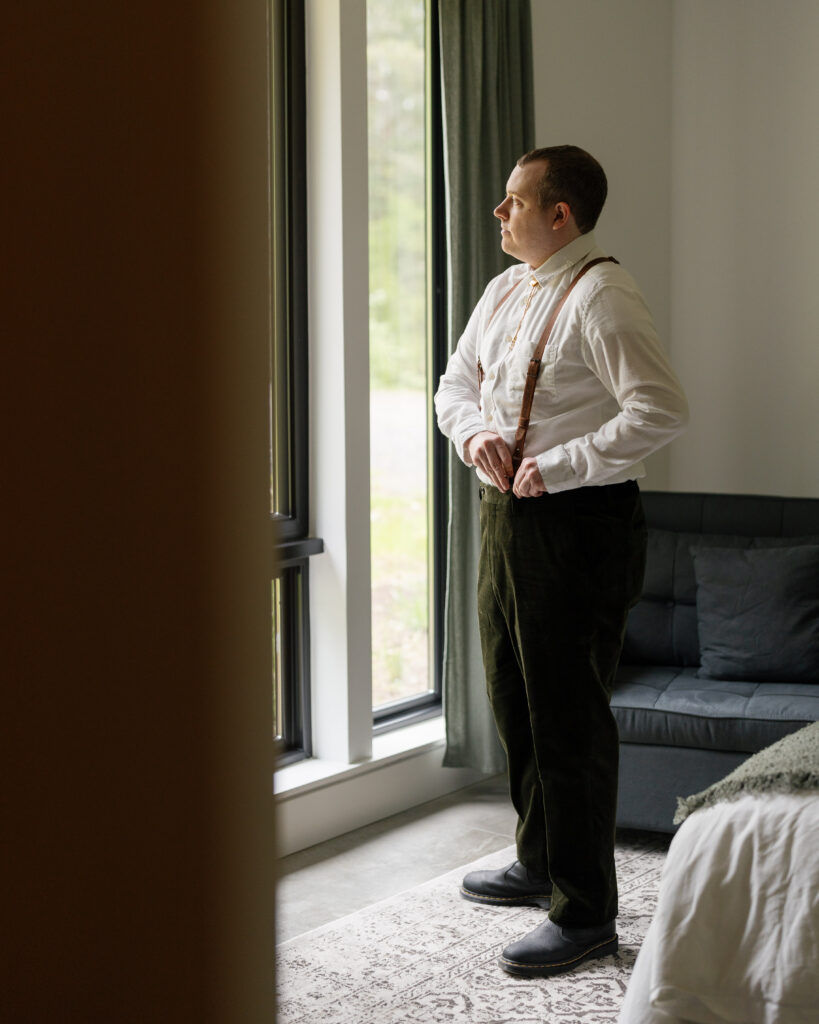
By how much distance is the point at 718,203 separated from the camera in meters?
4.52

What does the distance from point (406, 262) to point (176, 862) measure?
345 centimetres

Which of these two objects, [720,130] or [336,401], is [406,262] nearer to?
[336,401]

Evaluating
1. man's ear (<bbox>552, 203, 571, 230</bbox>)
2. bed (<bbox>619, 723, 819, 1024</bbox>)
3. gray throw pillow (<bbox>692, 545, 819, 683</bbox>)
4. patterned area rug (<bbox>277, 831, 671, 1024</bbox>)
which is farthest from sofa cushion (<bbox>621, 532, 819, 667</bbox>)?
bed (<bbox>619, 723, 819, 1024</bbox>)

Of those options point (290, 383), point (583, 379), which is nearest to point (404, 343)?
point (290, 383)

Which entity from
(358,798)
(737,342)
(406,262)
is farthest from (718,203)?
(358,798)

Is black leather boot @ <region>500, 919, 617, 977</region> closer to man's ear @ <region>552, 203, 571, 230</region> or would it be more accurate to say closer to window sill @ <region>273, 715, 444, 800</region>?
window sill @ <region>273, 715, 444, 800</region>

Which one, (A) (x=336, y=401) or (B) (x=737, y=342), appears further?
(B) (x=737, y=342)

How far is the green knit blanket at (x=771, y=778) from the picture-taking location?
186 centimetres

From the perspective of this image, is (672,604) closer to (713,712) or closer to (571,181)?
(713,712)

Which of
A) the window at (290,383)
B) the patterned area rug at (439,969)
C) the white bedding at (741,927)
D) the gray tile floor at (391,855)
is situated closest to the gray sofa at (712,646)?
the patterned area rug at (439,969)

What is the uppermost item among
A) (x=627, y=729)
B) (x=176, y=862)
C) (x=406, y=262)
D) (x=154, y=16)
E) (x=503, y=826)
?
(x=406, y=262)

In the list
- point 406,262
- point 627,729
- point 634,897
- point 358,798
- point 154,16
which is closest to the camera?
point 154,16

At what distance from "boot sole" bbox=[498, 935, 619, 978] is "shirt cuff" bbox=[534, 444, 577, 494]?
0.98m

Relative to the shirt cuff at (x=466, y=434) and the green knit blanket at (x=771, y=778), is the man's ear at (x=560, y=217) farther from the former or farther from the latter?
the green knit blanket at (x=771, y=778)
